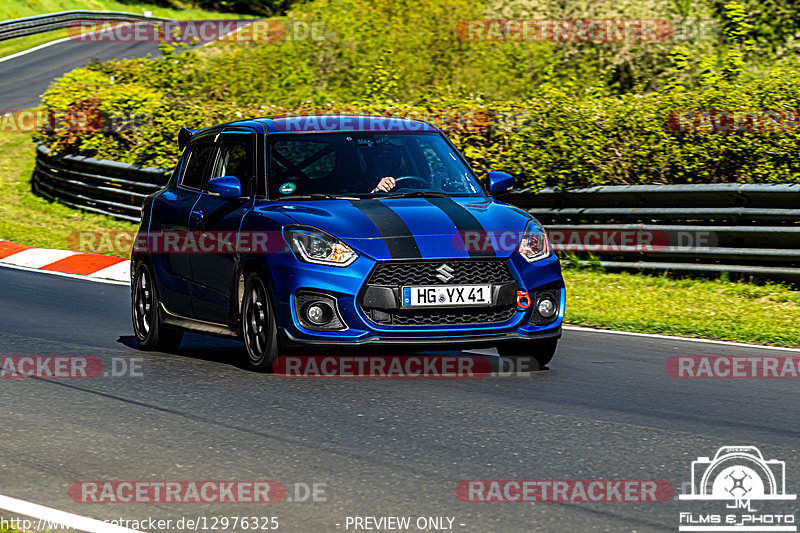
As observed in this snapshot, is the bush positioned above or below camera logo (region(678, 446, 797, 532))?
above

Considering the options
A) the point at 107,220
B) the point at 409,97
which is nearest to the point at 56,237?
the point at 107,220

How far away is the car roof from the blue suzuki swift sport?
0.06ft

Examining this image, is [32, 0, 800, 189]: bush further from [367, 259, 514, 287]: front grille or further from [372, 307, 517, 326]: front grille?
[367, 259, 514, 287]: front grille

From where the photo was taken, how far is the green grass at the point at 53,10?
55375mm

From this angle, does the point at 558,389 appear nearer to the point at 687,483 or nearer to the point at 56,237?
the point at 687,483

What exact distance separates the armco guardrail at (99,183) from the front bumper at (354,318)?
11082 millimetres

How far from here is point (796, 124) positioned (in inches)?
→ 535

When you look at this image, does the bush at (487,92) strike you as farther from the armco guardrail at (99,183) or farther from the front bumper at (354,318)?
the front bumper at (354,318)

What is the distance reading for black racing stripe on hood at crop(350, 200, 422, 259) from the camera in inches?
320

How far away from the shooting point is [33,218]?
21531 millimetres

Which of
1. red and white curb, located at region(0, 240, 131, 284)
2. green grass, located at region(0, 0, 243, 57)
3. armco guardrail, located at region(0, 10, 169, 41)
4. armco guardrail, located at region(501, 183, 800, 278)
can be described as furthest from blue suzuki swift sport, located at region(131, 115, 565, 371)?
armco guardrail, located at region(0, 10, 169, 41)

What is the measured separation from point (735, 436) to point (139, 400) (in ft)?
11.8

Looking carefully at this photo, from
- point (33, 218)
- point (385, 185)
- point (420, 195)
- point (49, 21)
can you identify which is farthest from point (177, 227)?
point (49, 21)

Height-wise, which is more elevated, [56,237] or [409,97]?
[409,97]
